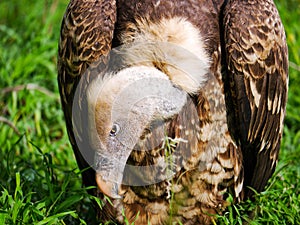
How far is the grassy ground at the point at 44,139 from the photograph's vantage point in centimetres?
527


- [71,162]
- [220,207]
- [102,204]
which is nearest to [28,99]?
[71,162]

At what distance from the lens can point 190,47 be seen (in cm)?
486

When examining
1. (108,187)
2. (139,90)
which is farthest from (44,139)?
(139,90)

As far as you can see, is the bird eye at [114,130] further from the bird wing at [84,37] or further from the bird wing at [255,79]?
→ the bird wing at [255,79]

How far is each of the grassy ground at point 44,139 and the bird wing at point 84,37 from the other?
739mm

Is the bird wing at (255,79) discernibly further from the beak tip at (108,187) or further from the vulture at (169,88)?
the beak tip at (108,187)

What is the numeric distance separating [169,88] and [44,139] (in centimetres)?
237

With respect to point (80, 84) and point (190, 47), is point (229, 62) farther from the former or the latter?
point (80, 84)

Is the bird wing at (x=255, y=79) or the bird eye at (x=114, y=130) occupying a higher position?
the bird wing at (x=255, y=79)

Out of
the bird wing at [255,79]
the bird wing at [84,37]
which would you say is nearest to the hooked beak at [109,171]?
the bird wing at [84,37]

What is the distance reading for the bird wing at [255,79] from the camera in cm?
487

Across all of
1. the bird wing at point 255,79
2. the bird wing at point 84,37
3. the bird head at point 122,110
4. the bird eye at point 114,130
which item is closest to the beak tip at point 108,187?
the bird head at point 122,110

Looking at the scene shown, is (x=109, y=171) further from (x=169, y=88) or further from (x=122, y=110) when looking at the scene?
(x=169, y=88)

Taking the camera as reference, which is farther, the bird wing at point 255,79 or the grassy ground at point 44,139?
the grassy ground at point 44,139
